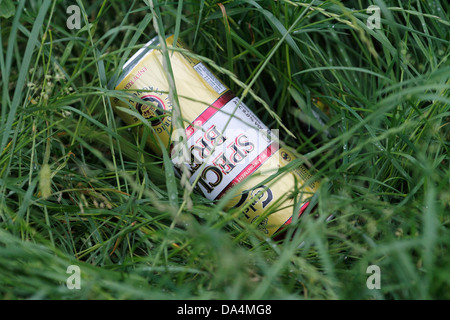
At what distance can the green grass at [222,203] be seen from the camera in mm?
550

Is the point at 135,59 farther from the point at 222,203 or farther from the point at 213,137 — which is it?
the point at 222,203

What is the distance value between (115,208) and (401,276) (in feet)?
1.64

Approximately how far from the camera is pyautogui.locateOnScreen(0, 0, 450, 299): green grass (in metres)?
0.55

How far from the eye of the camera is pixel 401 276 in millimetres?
515

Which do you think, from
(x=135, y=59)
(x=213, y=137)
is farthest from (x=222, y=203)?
(x=135, y=59)

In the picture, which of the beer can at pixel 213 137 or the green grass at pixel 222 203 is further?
the beer can at pixel 213 137

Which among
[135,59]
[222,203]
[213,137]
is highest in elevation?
[135,59]

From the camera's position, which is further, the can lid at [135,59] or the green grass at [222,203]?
the can lid at [135,59]

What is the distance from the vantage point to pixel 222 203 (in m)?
0.55

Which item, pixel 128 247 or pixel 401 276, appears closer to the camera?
pixel 401 276

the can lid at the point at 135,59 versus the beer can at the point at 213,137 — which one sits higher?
the can lid at the point at 135,59

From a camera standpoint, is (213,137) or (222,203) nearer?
(222,203)
